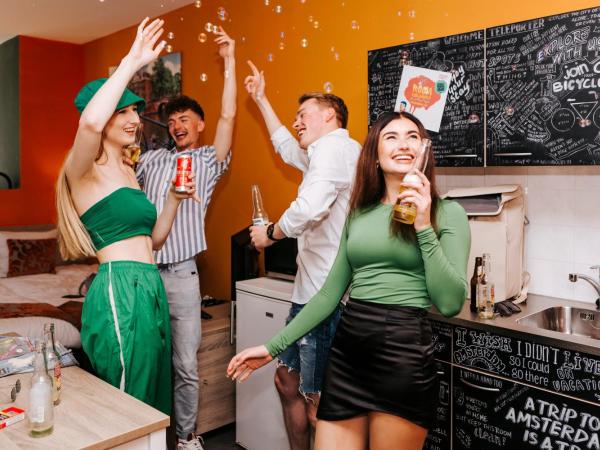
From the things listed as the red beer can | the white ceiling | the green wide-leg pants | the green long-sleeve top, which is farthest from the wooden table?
the white ceiling

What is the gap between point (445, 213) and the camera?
1.68m

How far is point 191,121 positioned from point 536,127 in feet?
6.46

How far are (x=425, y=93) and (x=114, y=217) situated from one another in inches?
58.0

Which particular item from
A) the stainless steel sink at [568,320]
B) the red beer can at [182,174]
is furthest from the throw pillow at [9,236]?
the stainless steel sink at [568,320]

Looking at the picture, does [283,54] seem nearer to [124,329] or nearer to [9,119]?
[124,329]

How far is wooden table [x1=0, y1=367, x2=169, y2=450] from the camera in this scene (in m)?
1.42

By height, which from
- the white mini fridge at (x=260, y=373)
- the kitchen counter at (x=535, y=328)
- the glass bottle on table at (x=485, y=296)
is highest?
the glass bottle on table at (x=485, y=296)

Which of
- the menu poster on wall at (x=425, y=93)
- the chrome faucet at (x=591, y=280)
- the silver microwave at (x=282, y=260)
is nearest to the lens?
the chrome faucet at (x=591, y=280)

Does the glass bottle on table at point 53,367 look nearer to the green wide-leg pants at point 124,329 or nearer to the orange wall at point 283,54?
the green wide-leg pants at point 124,329

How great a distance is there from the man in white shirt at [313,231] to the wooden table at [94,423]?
0.93 m

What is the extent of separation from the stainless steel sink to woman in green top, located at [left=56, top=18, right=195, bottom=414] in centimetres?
155

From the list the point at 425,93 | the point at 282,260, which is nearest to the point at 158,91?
the point at 282,260

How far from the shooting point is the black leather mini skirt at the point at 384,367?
162 centimetres

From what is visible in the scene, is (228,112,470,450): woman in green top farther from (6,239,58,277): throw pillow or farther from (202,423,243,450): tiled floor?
(6,239,58,277): throw pillow
